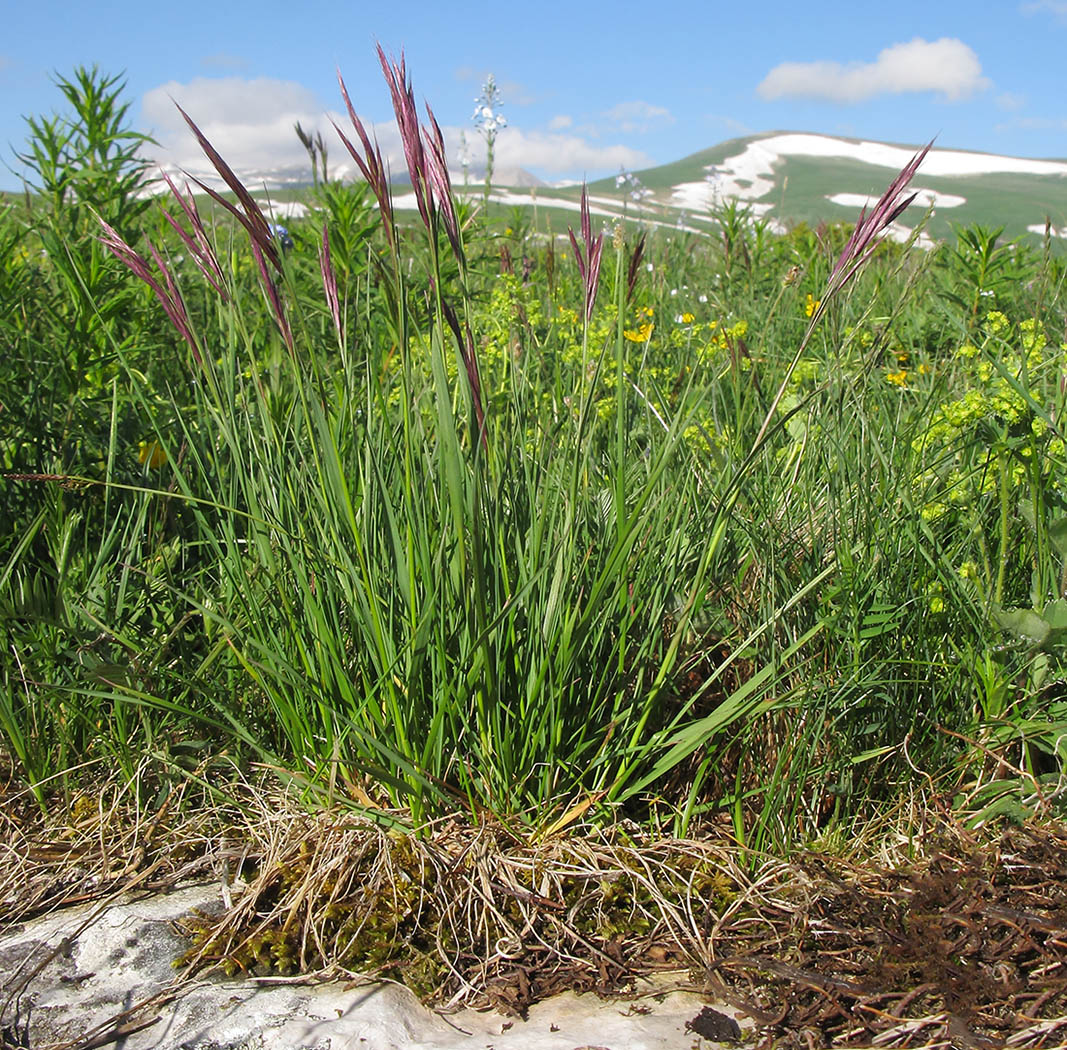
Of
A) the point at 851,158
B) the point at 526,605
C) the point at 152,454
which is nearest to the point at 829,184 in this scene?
the point at 851,158

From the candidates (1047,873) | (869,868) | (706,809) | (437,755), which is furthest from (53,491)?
(1047,873)

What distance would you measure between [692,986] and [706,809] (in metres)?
0.30

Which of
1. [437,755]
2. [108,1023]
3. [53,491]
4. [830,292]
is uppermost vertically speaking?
[830,292]

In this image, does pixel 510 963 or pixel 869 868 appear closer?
pixel 510 963

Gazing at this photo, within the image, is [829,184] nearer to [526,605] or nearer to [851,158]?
[851,158]

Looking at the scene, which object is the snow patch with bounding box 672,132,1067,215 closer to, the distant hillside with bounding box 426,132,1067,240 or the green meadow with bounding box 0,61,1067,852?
the distant hillside with bounding box 426,132,1067,240

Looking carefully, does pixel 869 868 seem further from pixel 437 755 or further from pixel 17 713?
pixel 17 713

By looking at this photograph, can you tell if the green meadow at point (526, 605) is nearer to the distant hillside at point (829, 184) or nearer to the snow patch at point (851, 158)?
the distant hillside at point (829, 184)

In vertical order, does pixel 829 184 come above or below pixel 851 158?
below

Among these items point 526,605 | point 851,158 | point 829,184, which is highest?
point 851,158

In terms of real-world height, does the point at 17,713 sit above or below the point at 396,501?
below

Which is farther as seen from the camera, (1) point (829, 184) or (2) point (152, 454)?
(1) point (829, 184)

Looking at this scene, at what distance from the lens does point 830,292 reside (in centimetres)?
118

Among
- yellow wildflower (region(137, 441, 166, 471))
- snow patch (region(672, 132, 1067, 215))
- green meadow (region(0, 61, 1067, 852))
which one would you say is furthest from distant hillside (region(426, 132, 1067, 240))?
green meadow (region(0, 61, 1067, 852))
